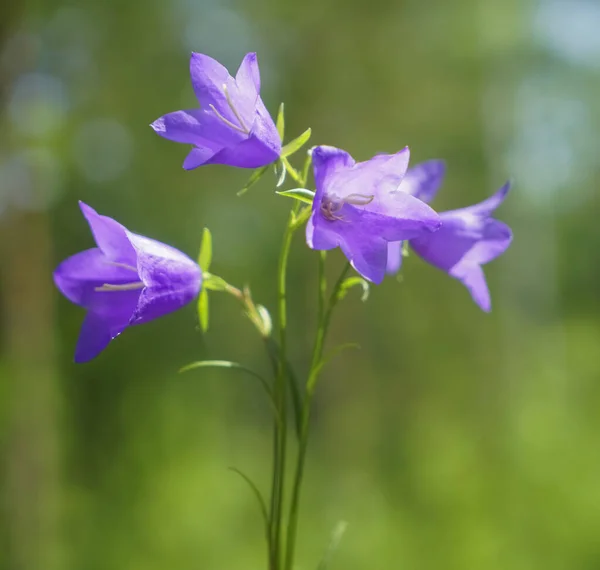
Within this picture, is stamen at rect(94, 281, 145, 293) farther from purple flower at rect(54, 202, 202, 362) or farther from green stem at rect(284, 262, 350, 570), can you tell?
green stem at rect(284, 262, 350, 570)

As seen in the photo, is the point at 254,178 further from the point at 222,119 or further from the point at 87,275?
the point at 87,275

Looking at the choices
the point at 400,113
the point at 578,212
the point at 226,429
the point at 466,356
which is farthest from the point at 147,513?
the point at 578,212

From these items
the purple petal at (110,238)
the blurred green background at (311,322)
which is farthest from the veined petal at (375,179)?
the blurred green background at (311,322)

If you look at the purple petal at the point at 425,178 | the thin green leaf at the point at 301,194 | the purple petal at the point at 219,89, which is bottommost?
the purple petal at the point at 425,178

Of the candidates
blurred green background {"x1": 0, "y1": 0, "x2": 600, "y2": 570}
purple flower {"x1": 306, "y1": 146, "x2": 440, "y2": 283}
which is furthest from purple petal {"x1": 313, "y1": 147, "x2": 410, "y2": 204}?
blurred green background {"x1": 0, "y1": 0, "x2": 600, "y2": 570}

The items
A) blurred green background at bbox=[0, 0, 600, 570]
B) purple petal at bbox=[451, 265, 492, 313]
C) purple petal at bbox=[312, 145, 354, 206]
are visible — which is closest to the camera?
purple petal at bbox=[312, 145, 354, 206]

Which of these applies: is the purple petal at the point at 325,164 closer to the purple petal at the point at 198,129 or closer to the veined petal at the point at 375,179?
the veined petal at the point at 375,179
